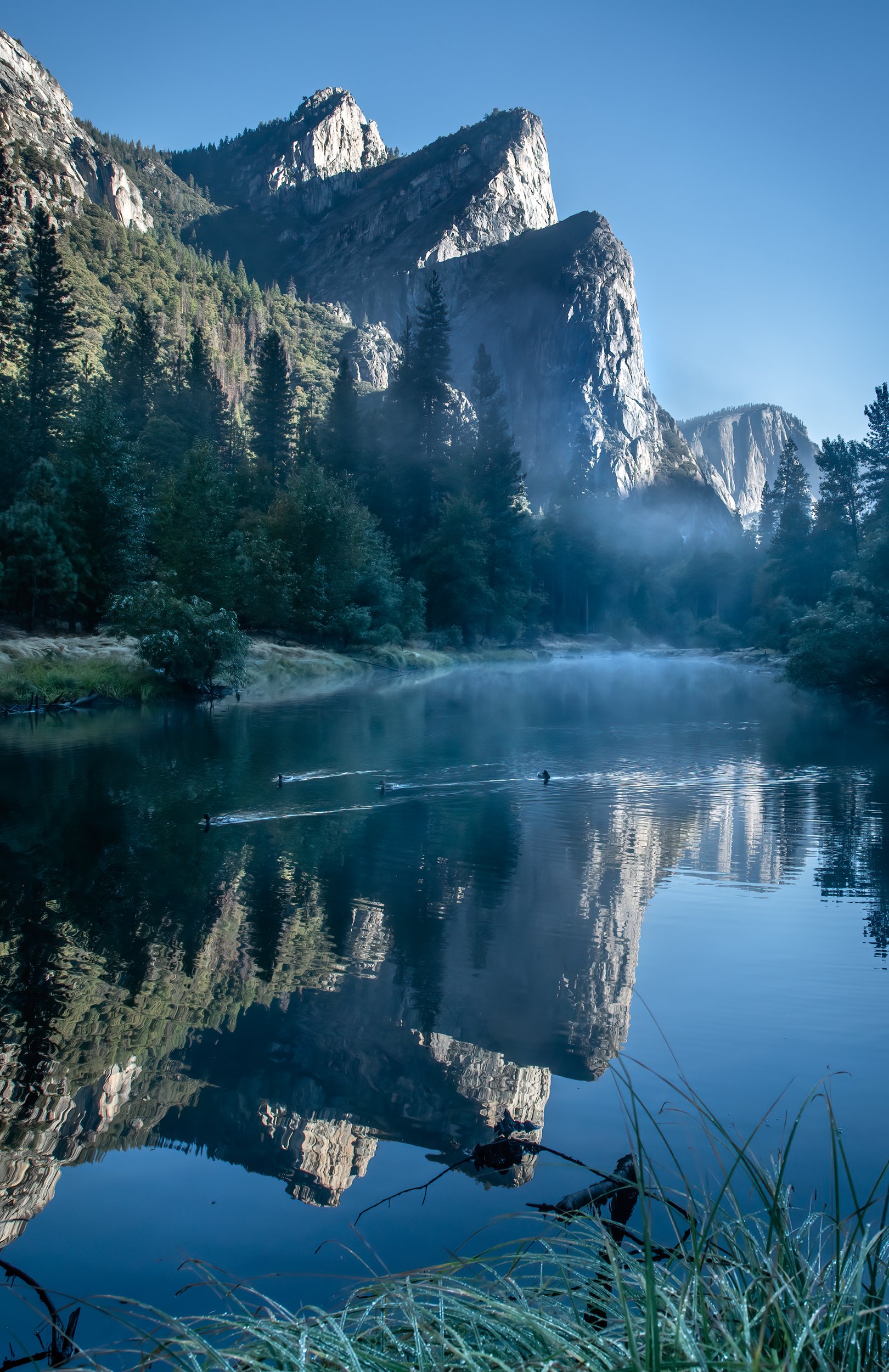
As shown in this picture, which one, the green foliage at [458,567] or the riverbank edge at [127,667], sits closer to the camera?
the riverbank edge at [127,667]

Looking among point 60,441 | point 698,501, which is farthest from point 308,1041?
point 698,501

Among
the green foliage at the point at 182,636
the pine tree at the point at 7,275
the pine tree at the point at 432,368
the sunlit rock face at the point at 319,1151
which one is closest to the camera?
the sunlit rock face at the point at 319,1151

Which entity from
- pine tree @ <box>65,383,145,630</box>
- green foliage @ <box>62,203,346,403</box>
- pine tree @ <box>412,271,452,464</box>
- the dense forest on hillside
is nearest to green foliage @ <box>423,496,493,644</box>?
the dense forest on hillside

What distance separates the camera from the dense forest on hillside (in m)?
38.8

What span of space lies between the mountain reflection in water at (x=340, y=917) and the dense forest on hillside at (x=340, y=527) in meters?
16.3

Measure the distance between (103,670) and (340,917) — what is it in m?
27.0

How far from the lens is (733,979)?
834cm

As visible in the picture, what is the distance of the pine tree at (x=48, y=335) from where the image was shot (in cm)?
5541

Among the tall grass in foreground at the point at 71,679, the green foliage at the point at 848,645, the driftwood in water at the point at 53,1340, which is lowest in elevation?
the driftwood in water at the point at 53,1340

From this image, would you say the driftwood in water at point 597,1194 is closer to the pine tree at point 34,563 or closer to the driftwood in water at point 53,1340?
the driftwood in water at point 53,1340

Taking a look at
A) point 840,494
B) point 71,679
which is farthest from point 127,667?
point 840,494

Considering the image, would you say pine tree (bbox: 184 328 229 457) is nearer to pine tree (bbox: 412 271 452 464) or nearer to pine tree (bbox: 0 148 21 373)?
pine tree (bbox: 0 148 21 373)

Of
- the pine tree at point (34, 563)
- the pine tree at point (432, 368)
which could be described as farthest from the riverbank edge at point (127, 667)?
the pine tree at point (432, 368)

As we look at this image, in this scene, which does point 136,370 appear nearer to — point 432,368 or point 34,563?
point 432,368
